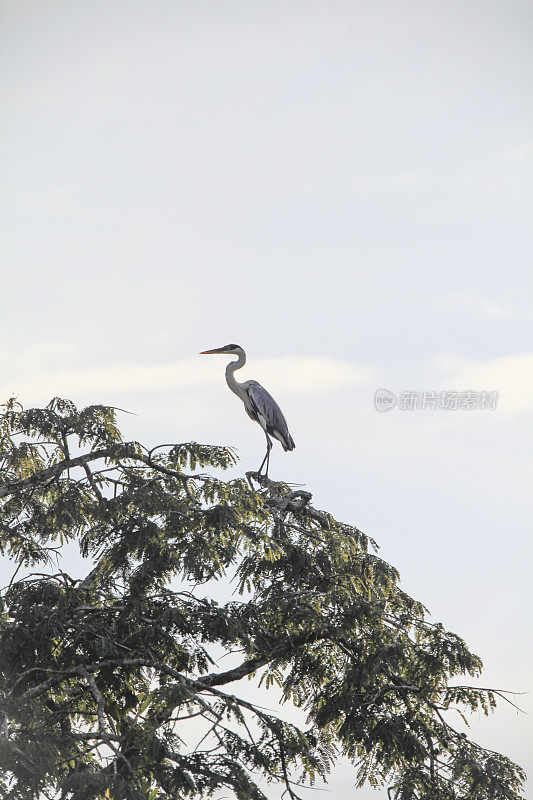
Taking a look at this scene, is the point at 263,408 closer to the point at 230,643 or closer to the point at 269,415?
the point at 269,415

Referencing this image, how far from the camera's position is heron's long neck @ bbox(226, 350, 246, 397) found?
1570cm

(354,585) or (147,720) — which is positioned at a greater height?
(354,585)

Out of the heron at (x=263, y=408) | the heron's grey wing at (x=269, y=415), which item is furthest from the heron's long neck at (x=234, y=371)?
the heron's grey wing at (x=269, y=415)

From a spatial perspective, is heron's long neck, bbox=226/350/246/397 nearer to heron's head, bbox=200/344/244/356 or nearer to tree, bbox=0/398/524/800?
heron's head, bbox=200/344/244/356

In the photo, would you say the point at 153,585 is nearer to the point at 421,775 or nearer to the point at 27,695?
the point at 27,695

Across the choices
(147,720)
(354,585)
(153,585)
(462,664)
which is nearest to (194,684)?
(147,720)

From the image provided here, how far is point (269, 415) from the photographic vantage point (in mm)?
15102

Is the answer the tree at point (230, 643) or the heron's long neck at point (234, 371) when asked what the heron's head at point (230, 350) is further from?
the tree at point (230, 643)

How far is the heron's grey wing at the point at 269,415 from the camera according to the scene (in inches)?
592

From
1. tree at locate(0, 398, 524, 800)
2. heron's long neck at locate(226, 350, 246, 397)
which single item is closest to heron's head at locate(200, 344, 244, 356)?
heron's long neck at locate(226, 350, 246, 397)

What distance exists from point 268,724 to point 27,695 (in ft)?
6.81

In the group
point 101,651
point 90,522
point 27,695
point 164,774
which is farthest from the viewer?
point 90,522

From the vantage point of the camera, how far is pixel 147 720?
23.6ft

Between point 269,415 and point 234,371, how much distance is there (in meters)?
1.34
